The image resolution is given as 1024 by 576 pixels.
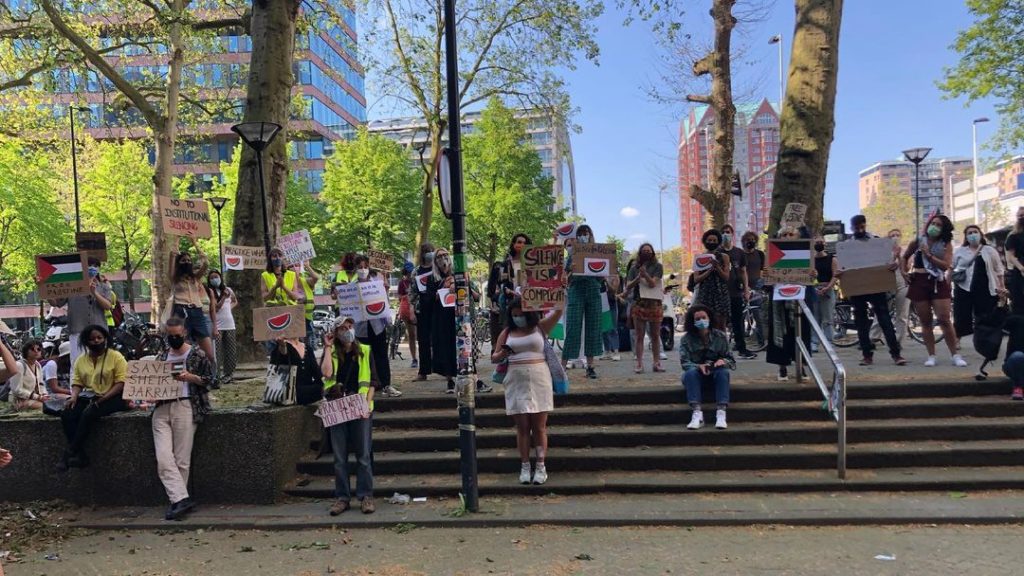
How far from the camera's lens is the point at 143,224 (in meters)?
34.3

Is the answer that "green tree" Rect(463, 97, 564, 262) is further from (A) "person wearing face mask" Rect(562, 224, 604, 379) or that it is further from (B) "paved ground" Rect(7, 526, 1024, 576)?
(B) "paved ground" Rect(7, 526, 1024, 576)

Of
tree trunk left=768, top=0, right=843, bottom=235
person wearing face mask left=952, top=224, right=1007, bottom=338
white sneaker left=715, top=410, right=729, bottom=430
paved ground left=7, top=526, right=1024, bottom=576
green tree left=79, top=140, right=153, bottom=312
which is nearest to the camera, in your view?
paved ground left=7, top=526, right=1024, bottom=576

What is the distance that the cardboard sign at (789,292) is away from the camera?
7.06m

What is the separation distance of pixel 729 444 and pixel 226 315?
729 cm

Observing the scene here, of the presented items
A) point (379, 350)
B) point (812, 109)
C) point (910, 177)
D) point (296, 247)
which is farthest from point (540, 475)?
point (910, 177)

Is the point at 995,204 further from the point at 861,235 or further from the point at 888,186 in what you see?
the point at 861,235

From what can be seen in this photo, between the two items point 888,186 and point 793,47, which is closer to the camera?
point 793,47

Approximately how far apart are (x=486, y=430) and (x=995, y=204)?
2951 inches

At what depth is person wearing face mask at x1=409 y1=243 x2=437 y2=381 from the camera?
27.1 feet

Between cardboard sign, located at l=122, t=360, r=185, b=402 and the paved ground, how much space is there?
4.23ft

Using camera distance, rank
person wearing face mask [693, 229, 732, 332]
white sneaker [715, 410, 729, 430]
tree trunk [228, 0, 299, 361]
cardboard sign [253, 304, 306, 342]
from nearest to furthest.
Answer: cardboard sign [253, 304, 306, 342], white sneaker [715, 410, 729, 430], person wearing face mask [693, 229, 732, 332], tree trunk [228, 0, 299, 361]

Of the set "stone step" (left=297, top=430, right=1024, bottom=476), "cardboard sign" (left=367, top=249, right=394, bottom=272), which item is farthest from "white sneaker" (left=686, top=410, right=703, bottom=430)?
"cardboard sign" (left=367, top=249, right=394, bottom=272)

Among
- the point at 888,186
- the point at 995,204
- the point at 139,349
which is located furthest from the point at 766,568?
the point at 888,186

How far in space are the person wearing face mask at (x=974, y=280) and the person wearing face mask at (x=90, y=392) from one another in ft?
31.9
